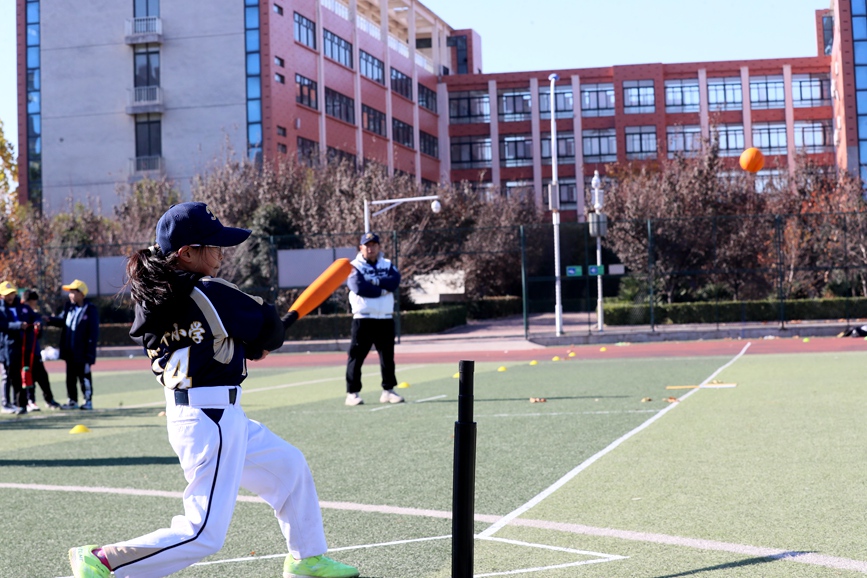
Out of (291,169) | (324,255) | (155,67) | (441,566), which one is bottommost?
(441,566)

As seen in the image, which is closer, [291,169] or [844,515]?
Answer: [844,515]

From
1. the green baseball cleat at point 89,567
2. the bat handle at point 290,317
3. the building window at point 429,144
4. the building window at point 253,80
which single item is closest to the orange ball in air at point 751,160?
the bat handle at point 290,317

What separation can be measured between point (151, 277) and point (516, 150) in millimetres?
76876

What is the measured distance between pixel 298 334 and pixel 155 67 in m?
26.4

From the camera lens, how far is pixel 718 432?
9.77m

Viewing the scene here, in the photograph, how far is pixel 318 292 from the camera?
193 inches

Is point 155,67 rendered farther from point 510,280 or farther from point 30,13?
point 510,280

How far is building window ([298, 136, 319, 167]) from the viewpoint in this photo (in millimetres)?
53844

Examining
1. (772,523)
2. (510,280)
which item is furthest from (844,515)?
(510,280)

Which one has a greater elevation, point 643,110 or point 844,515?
point 643,110

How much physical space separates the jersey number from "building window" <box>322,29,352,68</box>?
59.5 meters

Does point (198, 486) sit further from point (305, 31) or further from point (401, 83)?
point (401, 83)

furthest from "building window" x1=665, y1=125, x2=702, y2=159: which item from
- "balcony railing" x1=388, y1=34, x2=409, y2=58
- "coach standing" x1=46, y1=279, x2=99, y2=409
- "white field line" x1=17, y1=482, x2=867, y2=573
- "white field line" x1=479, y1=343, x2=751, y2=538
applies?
"white field line" x1=17, y1=482, x2=867, y2=573

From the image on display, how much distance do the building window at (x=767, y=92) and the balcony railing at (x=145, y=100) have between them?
41.6 meters
